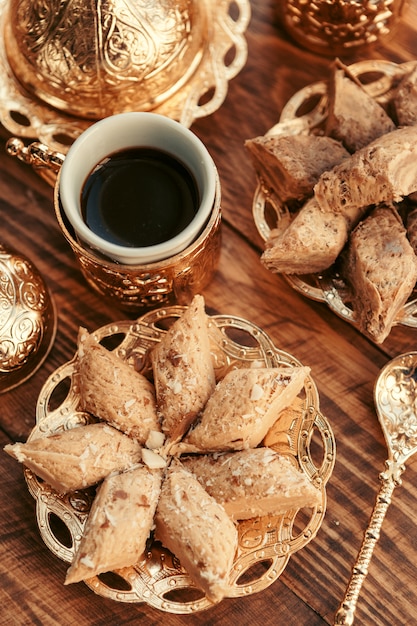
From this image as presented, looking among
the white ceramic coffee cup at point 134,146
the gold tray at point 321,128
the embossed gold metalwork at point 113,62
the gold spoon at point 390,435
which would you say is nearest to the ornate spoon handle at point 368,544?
the gold spoon at point 390,435

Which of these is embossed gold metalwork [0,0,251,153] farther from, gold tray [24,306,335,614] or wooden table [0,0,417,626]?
gold tray [24,306,335,614]

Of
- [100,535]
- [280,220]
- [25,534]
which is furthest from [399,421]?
[25,534]

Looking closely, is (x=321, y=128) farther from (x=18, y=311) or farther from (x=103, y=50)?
(x=18, y=311)

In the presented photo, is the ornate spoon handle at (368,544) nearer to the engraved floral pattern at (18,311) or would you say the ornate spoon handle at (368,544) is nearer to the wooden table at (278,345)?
the wooden table at (278,345)

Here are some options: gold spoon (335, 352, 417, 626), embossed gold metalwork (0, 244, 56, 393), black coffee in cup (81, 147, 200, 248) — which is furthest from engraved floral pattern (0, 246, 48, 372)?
gold spoon (335, 352, 417, 626)

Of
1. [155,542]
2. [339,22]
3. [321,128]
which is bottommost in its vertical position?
[155,542]

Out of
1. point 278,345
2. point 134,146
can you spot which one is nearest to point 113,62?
point 134,146

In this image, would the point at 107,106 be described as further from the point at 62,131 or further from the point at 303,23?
the point at 303,23
